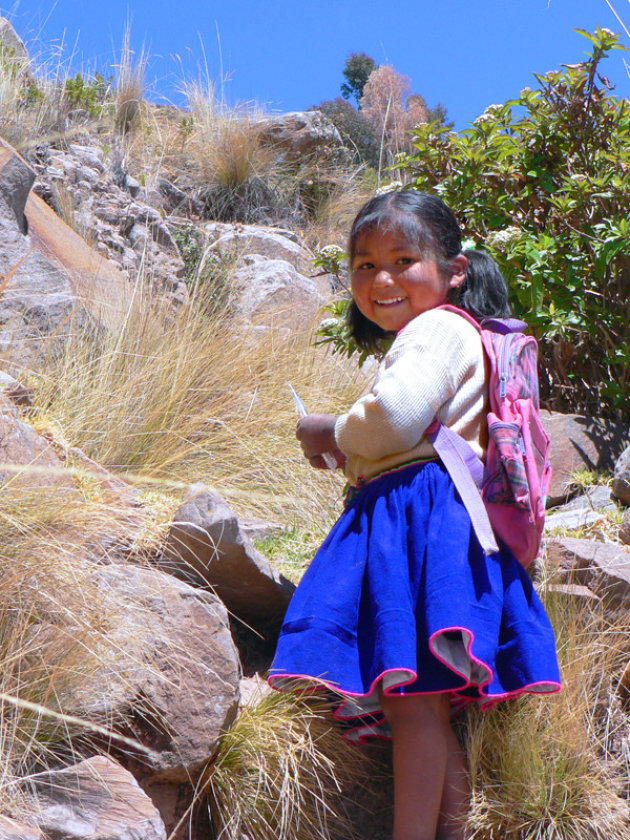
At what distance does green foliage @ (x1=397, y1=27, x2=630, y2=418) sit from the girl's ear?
1234 millimetres

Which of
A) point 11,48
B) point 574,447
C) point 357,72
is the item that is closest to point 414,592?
point 574,447

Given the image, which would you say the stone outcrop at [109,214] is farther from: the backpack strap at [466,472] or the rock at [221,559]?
the backpack strap at [466,472]

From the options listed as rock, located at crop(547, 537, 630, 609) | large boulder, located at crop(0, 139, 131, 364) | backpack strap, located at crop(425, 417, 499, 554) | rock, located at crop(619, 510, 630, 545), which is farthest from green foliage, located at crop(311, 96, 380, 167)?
backpack strap, located at crop(425, 417, 499, 554)

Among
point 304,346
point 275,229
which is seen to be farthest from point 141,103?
point 304,346

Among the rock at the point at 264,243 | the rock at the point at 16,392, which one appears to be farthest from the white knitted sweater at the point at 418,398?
the rock at the point at 264,243

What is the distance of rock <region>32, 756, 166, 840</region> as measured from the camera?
1.80m

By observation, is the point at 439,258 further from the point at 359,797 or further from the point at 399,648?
the point at 359,797

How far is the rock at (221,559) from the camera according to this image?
A: 2.57 m

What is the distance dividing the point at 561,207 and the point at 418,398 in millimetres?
2108

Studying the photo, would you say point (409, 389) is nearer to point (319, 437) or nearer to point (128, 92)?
point (319, 437)

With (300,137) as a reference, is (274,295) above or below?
below

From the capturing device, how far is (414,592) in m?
2.12

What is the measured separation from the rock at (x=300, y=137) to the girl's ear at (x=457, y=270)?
820 centimetres

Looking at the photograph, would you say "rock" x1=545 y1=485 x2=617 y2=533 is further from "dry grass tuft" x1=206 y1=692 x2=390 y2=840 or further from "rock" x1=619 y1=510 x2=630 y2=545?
"dry grass tuft" x1=206 y1=692 x2=390 y2=840
